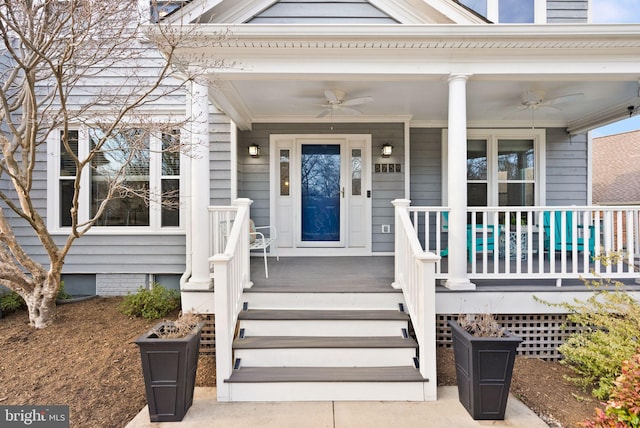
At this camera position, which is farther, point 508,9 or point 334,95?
point 508,9

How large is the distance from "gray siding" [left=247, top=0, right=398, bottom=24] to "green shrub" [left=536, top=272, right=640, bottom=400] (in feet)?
11.9

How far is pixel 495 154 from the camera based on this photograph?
5.85 metres

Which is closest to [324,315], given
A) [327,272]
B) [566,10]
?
[327,272]

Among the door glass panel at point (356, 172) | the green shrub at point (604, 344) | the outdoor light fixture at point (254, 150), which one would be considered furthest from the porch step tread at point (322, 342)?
the outdoor light fixture at point (254, 150)

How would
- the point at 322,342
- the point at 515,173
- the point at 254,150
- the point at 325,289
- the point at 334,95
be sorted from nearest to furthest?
the point at 322,342 < the point at 325,289 < the point at 334,95 < the point at 254,150 < the point at 515,173

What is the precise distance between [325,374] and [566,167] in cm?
560

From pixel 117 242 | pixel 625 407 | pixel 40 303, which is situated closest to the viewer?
pixel 625 407

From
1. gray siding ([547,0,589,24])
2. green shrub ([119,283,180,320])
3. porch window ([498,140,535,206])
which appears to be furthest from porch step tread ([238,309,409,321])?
gray siding ([547,0,589,24])

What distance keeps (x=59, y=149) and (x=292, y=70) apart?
3964mm

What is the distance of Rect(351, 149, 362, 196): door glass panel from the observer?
5.64m

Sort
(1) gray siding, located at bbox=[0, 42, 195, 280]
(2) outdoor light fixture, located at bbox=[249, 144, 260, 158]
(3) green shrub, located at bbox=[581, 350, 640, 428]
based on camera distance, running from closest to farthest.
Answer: (3) green shrub, located at bbox=[581, 350, 640, 428] < (1) gray siding, located at bbox=[0, 42, 195, 280] < (2) outdoor light fixture, located at bbox=[249, 144, 260, 158]

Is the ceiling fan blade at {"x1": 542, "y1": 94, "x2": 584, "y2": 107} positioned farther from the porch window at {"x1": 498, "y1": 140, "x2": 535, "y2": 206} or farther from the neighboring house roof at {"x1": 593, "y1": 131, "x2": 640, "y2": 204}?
the neighboring house roof at {"x1": 593, "y1": 131, "x2": 640, "y2": 204}

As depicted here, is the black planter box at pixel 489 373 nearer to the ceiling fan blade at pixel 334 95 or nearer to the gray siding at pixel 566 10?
the ceiling fan blade at pixel 334 95

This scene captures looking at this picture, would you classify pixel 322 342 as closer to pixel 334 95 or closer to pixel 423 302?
pixel 423 302
